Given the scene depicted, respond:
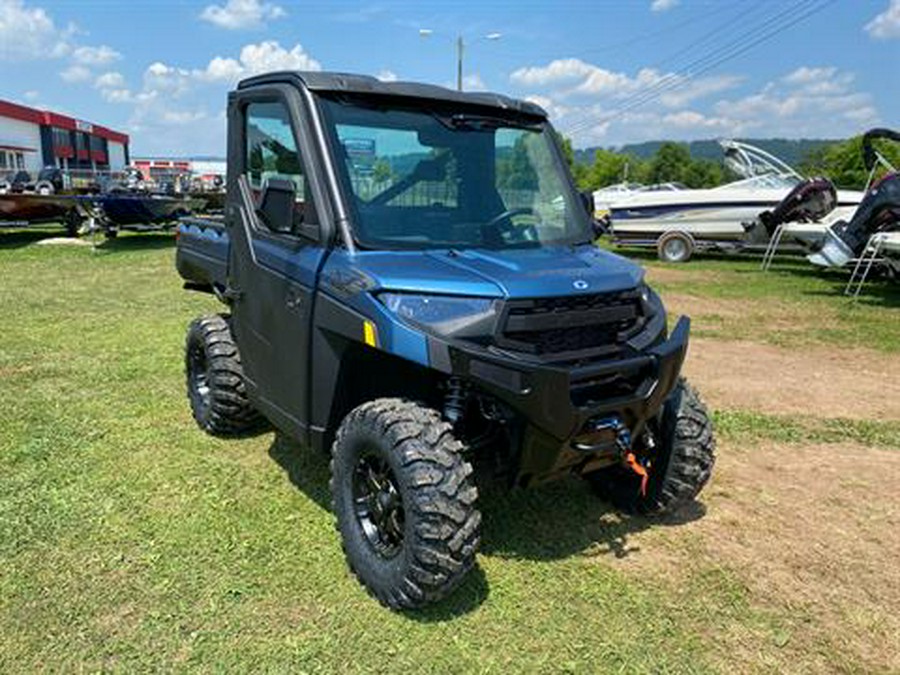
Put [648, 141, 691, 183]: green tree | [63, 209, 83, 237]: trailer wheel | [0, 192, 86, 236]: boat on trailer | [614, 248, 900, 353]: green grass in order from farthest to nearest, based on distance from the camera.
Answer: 1. [648, 141, 691, 183]: green tree
2. [63, 209, 83, 237]: trailer wheel
3. [0, 192, 86, 236]: boat on trailer
4. [614, 248, 900, 353]: green grass

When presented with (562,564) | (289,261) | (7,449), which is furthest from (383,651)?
(7,449)

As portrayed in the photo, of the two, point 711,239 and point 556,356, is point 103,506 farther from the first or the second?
point 711,239

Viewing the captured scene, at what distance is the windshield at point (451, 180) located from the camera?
11.5 feet

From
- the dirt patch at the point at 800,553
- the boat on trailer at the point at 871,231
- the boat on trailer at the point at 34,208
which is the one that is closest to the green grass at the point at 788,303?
the boat on trailer at the point at 871,231

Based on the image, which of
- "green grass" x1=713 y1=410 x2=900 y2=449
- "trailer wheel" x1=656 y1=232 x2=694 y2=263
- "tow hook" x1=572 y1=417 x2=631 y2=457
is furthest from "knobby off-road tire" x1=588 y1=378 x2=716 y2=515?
"trailer wheel" x1=656 y1=232 x2=694 y2=263

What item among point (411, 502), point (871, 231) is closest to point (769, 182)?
point (871, 231)

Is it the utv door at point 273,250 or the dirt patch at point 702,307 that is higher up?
the utv door at point 273,250

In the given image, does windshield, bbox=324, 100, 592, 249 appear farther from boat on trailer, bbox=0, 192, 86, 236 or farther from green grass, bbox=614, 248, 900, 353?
boat on trailer, bbox=0, 192, 86, 236

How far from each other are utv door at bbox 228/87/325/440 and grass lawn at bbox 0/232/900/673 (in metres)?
0.64

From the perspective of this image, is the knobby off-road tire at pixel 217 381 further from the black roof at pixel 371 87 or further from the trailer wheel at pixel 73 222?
the trailer wheel at pixel 73 222

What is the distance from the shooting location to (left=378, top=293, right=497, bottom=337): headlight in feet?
9.78

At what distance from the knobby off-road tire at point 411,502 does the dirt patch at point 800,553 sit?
107 centimetres

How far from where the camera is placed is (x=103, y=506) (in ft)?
13.4

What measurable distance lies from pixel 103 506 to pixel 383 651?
6.57 feet
